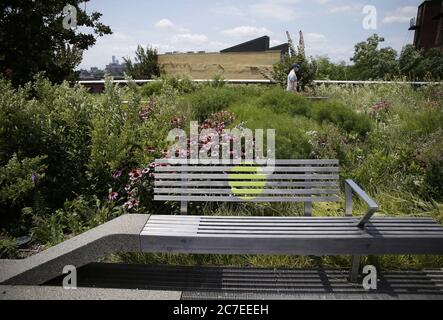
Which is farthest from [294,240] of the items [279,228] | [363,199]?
[363,199]

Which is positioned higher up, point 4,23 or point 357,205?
point 4,23

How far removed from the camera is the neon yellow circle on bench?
3.34 m

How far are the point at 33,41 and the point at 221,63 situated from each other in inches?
701

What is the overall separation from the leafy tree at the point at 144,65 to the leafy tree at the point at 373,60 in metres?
19.1

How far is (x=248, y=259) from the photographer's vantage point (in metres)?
3.16

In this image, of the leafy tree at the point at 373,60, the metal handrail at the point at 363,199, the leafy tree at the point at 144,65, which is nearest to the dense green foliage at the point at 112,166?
the metal handrail at the point at 363,199

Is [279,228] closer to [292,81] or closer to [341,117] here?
[341,117]

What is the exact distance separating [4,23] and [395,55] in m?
36.8

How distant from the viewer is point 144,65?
22688 millimetres

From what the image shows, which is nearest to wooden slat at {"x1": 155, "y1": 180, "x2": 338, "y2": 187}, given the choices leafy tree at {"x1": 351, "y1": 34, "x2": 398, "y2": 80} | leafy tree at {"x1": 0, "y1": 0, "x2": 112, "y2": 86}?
leafy tree at {"x1": 0, "y1": 0, "x2": 112, "y2": 86}
